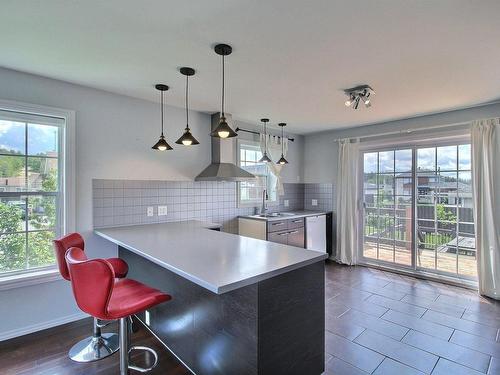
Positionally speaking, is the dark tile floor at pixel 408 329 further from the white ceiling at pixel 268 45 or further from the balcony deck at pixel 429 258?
the white ceiling at pixel 268 45

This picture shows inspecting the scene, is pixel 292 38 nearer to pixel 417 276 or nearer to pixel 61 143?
pixel 61 143

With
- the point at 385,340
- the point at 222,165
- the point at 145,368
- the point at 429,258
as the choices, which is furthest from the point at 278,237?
the point at 145,368

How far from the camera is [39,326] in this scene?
2.63 meters

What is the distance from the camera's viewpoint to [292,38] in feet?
6.29

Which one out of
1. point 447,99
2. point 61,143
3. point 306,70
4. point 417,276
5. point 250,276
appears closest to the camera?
point 250,276

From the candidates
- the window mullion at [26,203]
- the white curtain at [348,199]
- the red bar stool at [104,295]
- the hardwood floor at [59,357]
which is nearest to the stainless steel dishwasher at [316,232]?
the white curtain at [348,199]

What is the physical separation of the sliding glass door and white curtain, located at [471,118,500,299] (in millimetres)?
275

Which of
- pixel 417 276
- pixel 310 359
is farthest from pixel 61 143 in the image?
pixel 417 276

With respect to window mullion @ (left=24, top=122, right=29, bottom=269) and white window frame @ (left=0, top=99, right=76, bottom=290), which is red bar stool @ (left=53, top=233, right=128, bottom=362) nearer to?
white window frame @ (left=0, top=99, right=76, bottom=290)

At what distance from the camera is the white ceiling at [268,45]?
1.61 meters

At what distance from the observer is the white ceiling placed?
161cm

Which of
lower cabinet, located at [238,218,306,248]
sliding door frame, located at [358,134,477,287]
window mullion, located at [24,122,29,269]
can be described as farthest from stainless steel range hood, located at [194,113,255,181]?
sliding door frame, located at [358,134,477,287]

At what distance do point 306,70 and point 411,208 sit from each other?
3004 mm

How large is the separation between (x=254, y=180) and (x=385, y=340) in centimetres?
289
